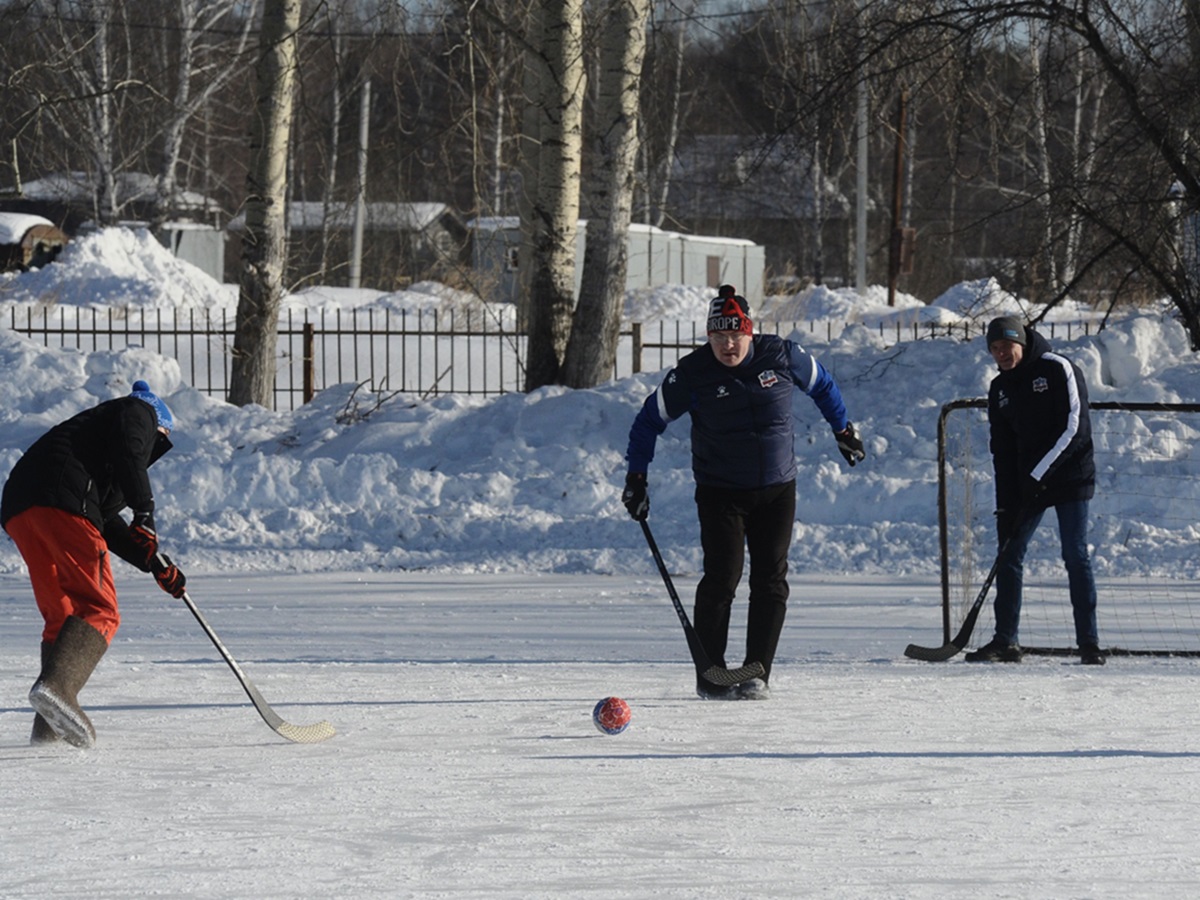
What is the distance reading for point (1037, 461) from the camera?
7590 mm

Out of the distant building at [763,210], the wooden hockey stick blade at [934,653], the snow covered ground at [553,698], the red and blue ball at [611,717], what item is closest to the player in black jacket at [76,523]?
the snow covered ground at [553,698]

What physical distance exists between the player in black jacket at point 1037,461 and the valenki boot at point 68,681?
422 cm

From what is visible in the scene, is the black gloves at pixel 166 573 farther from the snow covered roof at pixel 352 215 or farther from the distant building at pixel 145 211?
the snow covered roof at pixel 352 215

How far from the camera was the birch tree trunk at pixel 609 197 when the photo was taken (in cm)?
1428

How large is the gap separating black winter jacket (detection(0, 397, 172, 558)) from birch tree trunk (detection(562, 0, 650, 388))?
9.08m

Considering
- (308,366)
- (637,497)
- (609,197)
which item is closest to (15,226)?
(308,366)

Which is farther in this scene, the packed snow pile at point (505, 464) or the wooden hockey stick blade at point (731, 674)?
the packed snow pile at point (505, 464)

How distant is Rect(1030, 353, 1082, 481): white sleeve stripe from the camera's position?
7414mm

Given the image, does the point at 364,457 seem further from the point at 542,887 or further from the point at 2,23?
the point at 542,887

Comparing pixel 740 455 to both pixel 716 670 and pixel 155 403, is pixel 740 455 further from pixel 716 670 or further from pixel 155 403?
pixel 155 403

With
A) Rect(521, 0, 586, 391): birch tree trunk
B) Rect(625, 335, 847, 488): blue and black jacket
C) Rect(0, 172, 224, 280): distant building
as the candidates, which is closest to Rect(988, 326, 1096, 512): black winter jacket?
Rect(625, 335, 847, 488): blue and black jacket

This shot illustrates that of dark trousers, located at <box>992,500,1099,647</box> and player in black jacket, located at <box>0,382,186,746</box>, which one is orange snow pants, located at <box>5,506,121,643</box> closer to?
player in black jacket, located at <box>0,382,186,746</box>

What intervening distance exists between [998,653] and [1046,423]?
1.15 m

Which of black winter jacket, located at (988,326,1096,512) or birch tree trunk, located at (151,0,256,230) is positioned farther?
birch tree trunk, located at (151,0,256,230)
